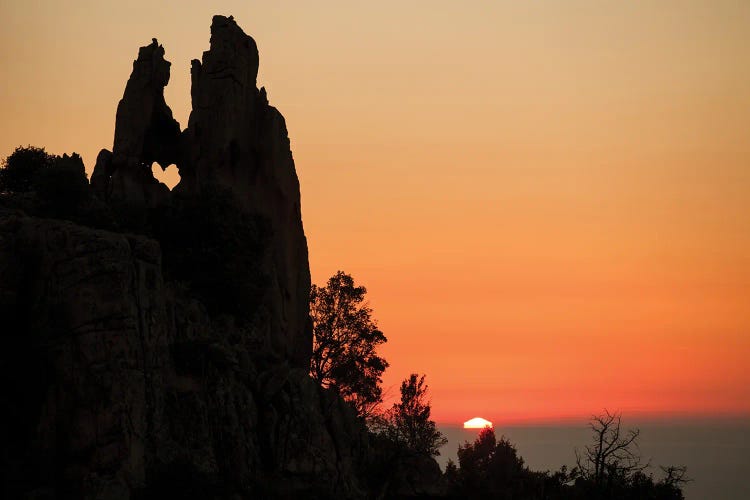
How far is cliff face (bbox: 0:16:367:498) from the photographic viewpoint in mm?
52625

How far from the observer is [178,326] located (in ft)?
206

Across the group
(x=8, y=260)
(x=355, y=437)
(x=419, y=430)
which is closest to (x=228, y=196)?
(x=355, y=437)

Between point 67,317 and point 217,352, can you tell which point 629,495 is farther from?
point 67,317

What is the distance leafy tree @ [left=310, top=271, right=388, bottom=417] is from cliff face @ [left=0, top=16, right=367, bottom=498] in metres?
5.82

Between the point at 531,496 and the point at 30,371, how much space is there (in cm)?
4485

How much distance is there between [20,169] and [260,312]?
74.4 ft

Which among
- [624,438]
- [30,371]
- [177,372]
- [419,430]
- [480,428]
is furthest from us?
[480,428]

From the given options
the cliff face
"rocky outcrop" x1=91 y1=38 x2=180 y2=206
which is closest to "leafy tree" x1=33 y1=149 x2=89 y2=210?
the cliff face

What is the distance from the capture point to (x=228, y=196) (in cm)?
8281

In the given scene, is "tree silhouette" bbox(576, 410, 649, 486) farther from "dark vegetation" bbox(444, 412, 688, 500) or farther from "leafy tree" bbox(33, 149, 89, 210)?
"leafy tree" bbox(33, 149, 89, 210)

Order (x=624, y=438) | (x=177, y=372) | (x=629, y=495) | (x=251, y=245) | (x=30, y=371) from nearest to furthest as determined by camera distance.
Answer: (x=30, y=371)
(x=177, y=372)
(x=624, y=438)
(x=629, y=495)
(x=251, y=245)

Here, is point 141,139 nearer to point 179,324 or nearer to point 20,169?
point 20,169

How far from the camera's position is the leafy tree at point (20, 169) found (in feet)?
280

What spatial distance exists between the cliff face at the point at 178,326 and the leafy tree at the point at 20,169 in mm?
4876
